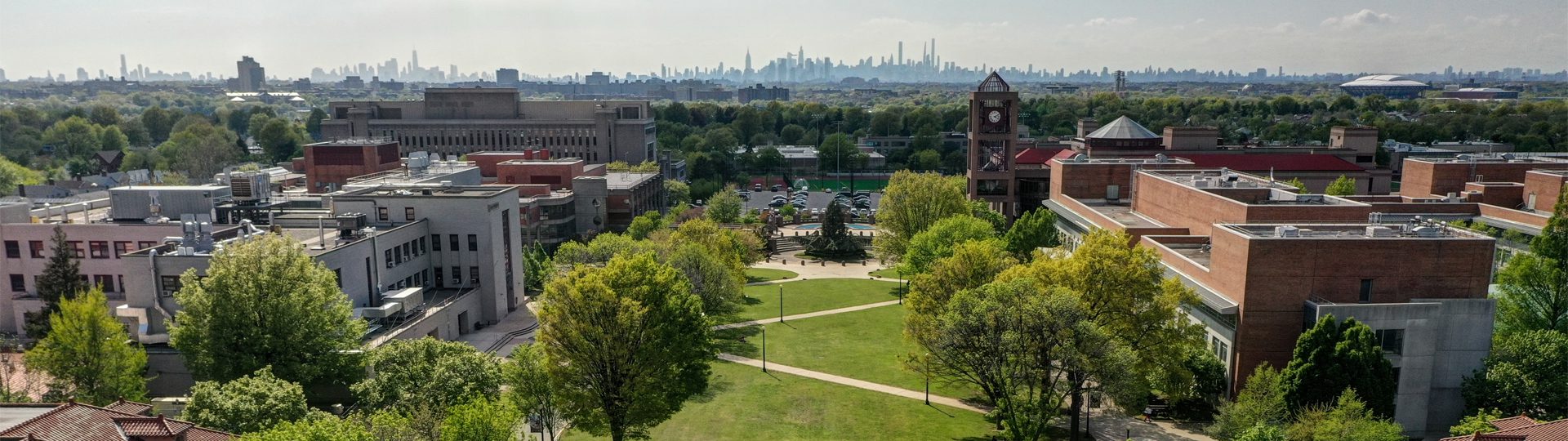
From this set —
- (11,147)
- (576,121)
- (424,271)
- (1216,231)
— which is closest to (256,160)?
(11,147)

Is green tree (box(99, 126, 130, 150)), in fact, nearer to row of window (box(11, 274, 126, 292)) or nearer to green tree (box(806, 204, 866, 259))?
row of window (box(11, 274, 126, 292))

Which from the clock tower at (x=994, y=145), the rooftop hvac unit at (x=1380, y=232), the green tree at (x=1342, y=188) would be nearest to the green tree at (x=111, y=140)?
the clock tower at (x=994, y=145)

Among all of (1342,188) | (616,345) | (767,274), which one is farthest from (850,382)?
(1342,188)

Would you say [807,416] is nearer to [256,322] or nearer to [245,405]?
[245,405]

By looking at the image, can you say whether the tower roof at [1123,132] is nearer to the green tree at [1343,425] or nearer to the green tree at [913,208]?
the green tree at [913,208]

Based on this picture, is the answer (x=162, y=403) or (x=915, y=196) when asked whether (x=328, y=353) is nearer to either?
(x=162, y=403)

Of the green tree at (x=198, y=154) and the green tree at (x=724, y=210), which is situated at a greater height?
the green tree at (x=198, y=154)
